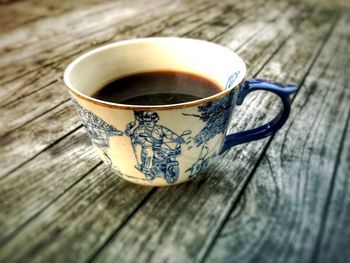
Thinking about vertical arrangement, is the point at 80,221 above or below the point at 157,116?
below

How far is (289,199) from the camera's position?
16.1 inches

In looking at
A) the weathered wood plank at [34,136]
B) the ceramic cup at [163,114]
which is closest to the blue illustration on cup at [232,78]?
the ceramic cup at [163,114]

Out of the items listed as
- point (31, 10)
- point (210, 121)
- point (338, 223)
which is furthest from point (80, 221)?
point (31, 10)

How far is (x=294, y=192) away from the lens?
42 cm

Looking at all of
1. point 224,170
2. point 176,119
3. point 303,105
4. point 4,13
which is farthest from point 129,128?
point 4,13

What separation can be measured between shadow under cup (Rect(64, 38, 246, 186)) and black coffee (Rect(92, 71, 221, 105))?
0.4 inches

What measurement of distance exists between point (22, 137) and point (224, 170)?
0.99ft

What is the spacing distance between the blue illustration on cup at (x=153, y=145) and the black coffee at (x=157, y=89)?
10 centimetres

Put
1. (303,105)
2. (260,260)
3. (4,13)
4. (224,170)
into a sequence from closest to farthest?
(260,260) → (224,170) → (303,105) → (4,13)

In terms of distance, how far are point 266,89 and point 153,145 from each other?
0.50ft

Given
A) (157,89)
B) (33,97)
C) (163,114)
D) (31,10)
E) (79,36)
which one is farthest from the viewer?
(31,10)

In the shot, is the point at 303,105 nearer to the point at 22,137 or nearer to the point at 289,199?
the point at 289,199

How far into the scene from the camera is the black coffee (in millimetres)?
457

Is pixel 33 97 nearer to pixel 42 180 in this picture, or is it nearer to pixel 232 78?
pixel 42 180
